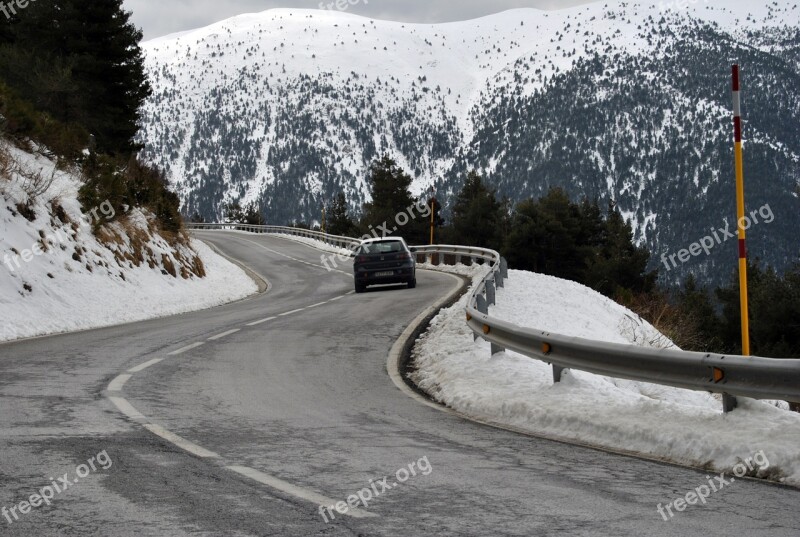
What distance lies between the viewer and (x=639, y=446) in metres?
6.31

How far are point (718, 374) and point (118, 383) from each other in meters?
6.13

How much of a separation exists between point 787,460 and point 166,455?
12.9ft

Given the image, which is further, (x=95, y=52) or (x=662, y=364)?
(x=95, y=52)

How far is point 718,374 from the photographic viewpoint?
246 inches

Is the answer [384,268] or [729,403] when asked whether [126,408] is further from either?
[384,268]

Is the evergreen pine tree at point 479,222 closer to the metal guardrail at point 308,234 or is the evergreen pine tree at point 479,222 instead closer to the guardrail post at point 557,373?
the metal guardrail at point 308,234

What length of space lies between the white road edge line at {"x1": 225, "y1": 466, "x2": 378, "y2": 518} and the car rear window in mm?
20349

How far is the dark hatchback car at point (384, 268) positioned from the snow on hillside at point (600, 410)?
11338 mm

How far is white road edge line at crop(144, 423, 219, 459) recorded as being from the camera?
5.75 meters

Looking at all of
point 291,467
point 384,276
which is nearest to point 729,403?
point 291,467

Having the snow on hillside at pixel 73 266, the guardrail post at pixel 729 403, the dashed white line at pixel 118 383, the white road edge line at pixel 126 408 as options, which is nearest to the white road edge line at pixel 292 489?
the white road edge line at pixel 126 408

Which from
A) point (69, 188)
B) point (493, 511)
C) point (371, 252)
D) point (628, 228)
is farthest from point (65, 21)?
point (628, 228)

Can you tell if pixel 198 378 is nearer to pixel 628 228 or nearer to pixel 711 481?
pixel 711 481

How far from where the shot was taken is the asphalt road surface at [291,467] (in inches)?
164
